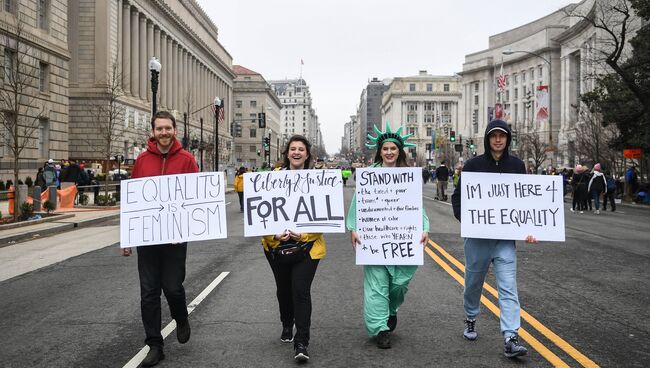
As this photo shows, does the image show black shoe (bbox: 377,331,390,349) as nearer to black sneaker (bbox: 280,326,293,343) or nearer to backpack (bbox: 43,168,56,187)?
black sneaker (bbox: 280,326,293,343)

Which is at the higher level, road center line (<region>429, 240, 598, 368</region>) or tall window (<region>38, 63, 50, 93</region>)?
tall window (<region>38, 63, 50, 93</region>)

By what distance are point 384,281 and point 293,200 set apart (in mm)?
1150

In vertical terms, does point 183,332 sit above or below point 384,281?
below

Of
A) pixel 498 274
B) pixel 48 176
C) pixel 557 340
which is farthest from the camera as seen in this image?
pixel 48 176

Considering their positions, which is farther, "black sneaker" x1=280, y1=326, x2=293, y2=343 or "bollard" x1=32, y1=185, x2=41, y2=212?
"bollard" x1=32, y1=185, x2=41, y2=212

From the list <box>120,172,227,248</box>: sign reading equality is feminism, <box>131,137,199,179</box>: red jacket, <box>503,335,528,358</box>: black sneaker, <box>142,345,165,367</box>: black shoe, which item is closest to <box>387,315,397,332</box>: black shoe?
<box>503,335,528,358</box>: black sneaker

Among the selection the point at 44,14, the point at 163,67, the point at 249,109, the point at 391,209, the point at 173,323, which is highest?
the point at 249,109

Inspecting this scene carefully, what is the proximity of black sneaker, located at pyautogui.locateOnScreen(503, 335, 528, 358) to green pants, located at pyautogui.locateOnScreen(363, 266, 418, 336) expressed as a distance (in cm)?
102

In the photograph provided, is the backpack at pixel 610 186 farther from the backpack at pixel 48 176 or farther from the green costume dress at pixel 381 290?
the backpack at pixel 48 176

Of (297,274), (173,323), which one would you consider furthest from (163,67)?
(297,274)

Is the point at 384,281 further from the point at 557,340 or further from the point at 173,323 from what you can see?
the point at 173,323

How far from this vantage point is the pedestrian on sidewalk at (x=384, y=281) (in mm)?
5352

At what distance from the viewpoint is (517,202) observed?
225 inches

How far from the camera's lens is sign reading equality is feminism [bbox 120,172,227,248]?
5359mm
